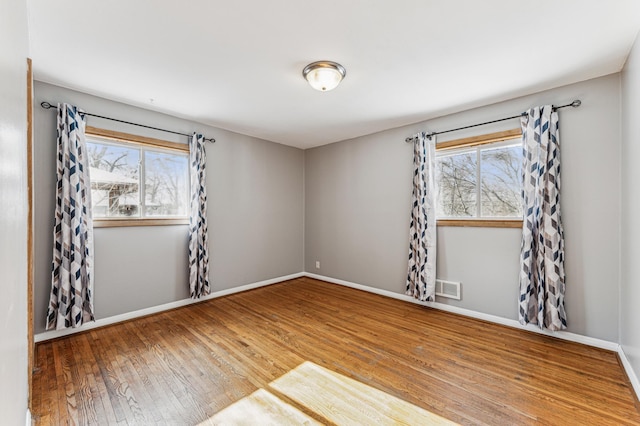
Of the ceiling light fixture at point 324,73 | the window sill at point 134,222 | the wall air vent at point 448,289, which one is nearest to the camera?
the ceiling light fixture at point 324,73

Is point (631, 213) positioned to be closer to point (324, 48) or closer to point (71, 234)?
point (324, 48)

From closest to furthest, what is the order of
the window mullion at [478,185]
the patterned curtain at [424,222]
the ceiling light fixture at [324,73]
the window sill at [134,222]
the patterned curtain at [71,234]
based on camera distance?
1. the ceiling light fixture at [324,73]
2. the patterned curtain at [71,234]
3. the window sill at [134,222]
4. the window mullion at [478,185]
5. the patterned curtain at [424,222]

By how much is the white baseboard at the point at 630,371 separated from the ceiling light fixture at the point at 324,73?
127 inches

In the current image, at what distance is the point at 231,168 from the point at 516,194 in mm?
3821

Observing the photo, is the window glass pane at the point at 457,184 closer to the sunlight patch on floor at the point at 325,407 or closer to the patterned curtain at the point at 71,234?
the sunlight patch on floor at the point at 325,407

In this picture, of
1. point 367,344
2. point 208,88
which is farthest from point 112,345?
point 208,88

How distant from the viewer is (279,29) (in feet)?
6.40

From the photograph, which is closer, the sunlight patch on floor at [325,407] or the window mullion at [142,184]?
the sunlight patch on floor at [325,407]

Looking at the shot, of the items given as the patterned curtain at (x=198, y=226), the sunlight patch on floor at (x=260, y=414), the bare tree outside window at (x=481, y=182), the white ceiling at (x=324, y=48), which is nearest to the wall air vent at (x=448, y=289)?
the bare tree outside window at (x=481, y=182)

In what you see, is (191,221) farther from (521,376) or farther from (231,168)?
(521,376)

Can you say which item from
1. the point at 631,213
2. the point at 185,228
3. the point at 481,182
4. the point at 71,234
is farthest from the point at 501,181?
→ the point at 71,234

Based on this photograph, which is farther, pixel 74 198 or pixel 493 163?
pixel 493 163

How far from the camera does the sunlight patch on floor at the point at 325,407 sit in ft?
5.66

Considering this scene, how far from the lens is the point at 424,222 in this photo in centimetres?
366
